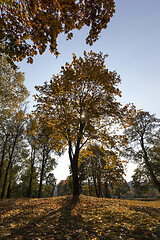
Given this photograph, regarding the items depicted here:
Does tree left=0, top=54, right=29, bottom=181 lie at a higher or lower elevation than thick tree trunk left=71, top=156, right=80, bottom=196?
higher

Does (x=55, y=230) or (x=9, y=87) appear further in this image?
(x=9, y=87)

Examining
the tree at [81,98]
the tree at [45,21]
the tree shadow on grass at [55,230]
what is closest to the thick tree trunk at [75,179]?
the tree at [81,98]

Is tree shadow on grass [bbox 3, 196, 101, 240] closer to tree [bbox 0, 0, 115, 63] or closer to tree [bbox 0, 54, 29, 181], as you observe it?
tree [bbox 0, 0, 115, 63]

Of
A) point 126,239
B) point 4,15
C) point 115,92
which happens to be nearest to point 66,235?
point 126,239

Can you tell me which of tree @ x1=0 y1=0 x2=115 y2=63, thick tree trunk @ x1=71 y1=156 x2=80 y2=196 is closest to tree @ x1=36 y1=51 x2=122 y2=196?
thick tree trunk @ x1=71 y1=156 x2=80 y2=196

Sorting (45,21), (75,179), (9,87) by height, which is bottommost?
(75,179)

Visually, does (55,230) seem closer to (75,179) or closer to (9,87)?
(75,179)

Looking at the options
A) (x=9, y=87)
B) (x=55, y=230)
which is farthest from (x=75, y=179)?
(x=9, y=87)

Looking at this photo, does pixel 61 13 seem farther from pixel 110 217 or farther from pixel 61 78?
pixel 110 217

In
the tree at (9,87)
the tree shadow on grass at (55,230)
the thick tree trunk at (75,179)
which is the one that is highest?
the tree at (9,87)

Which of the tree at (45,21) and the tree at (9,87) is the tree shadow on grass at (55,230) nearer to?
the tree at (45,21)

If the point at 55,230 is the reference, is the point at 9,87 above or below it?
above

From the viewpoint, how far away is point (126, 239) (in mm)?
3758

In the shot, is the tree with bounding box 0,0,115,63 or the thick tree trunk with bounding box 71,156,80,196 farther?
the thick tree trunk with bounding box 71,156,80,196
